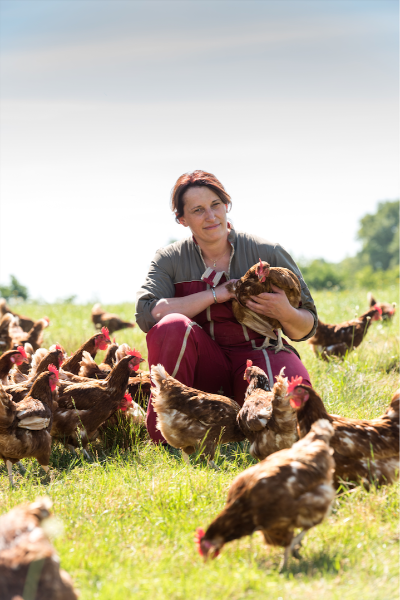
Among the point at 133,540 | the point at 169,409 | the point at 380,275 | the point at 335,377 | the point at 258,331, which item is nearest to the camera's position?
the point at 133,540

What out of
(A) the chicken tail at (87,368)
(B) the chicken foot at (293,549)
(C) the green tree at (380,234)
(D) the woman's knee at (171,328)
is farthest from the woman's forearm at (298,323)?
(C) the green tree at (380,234)

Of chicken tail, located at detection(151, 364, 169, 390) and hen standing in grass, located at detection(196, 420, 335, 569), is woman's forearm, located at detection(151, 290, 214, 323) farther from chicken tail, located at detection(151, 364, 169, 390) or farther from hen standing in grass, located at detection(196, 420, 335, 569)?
hen standing in grass, located at detection(196, 420, 335, 569)

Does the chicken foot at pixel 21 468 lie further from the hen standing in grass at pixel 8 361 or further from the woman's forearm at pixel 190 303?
the woman's forearm at pixel 190 303

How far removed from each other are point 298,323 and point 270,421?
1276mm

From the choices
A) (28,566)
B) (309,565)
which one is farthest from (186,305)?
(28,566)

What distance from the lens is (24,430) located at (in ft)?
13.5

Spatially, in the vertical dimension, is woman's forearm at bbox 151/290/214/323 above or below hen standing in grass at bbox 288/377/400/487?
above

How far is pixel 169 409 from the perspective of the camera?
411 cm

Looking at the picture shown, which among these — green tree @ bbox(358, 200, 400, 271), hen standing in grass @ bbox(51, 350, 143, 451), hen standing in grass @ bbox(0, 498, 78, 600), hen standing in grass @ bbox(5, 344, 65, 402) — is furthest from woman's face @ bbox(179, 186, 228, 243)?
green tree @ bbox(358, 200, 400, 271)

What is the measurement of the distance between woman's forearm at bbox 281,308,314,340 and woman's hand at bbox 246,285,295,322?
0.05 meters

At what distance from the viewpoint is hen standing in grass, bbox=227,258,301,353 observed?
4.71 metres

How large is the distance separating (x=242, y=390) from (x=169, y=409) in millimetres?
873

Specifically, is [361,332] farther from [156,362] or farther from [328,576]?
[328,576]

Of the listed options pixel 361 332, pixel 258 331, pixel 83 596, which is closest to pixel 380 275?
pixel 361 332
